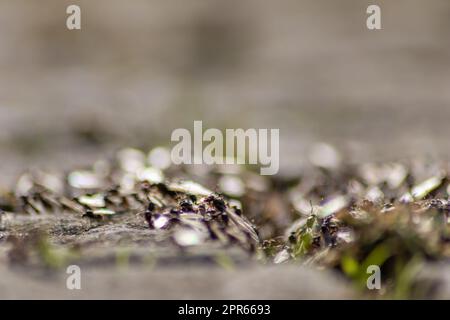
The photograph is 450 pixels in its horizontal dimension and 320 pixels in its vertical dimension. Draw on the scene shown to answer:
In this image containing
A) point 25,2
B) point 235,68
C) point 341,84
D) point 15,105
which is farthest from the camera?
point 25,2

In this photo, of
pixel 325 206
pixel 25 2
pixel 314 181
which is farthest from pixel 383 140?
pixel 25 2

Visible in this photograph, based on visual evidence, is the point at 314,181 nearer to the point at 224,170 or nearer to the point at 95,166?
the point at 224,170

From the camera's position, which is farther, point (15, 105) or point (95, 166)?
point (15, 105)

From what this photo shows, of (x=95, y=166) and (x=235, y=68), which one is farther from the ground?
(x=235, y=68)

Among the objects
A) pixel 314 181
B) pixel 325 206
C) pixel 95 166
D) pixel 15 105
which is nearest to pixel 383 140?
pixel 314 181

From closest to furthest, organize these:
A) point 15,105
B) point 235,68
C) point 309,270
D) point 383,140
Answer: point 309,270 < point 383,140 < point 15,105 < point 235,68

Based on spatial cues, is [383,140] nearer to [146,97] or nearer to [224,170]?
[224,170]
